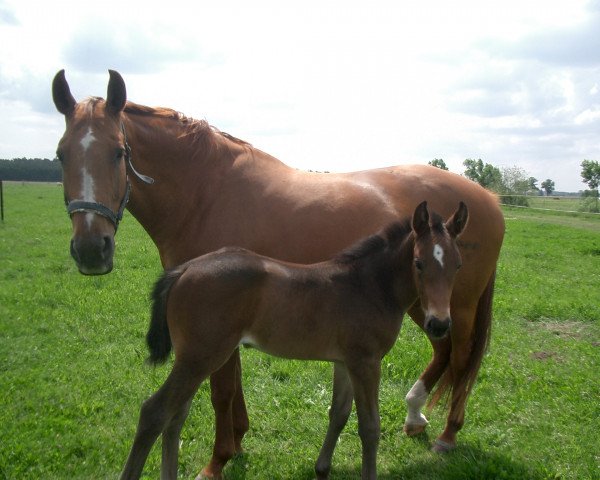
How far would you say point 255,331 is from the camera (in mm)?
2852

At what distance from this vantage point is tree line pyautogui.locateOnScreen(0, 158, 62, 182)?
43.8 meters

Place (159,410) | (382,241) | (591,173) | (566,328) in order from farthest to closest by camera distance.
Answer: (591,173)
(566,328)
(382,241)
(159,410)

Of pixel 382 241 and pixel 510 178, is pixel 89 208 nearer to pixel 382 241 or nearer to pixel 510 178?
pixel 382 241

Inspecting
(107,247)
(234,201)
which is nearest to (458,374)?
(234,201)

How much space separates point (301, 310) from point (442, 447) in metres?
1.84

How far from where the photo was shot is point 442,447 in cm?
385

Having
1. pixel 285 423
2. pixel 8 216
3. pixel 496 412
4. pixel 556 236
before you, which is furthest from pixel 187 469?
pixel 8 216

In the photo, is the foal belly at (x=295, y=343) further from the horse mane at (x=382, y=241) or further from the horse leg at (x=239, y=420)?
the horse leg at (x=239, y=420)

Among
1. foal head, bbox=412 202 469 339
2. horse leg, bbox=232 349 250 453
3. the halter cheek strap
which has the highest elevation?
the halter cheek strap

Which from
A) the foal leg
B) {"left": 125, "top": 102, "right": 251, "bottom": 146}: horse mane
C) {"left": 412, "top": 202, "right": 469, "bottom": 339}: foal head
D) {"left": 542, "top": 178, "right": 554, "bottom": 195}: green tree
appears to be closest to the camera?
{"left": 412, "top": 202, "right": 469, "bottom": 339}: foal head

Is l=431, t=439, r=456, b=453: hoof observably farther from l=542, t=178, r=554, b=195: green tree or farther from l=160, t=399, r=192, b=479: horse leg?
l=542, t=178, r=554, b=195: green tree

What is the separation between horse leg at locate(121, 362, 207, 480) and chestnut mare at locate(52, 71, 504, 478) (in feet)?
2.24

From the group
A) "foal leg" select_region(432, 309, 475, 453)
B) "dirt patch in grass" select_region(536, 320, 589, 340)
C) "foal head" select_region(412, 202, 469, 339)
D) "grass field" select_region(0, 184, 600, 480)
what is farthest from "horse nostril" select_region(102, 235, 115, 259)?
"dirt patch in grass" select_region(536, 320, 589, 340)

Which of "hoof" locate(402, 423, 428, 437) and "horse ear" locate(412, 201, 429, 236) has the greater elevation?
"horse ear" locate(412, 201, 429, 236)
